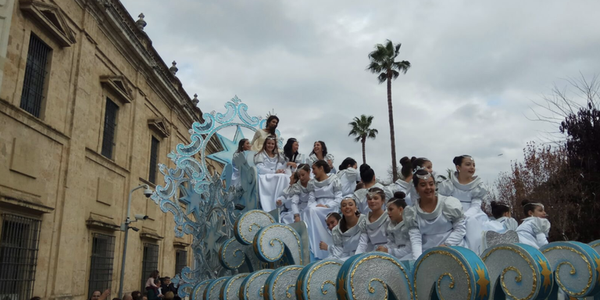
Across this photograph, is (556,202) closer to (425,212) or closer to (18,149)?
(425,212)

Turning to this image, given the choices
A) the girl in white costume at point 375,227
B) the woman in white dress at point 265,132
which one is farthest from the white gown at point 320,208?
the woman in white dress at point 265,132

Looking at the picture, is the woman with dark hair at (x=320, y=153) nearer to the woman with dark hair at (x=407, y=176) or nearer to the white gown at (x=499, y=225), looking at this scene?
the woman with dark hair at (x=407, y=176)

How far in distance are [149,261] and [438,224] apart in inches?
666

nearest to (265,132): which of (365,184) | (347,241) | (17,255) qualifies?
(365,184)

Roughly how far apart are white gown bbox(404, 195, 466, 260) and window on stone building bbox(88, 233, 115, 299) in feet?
42.4

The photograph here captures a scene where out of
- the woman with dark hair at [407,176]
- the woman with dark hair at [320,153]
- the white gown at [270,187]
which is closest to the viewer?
the woman with dark hair at [407,176]

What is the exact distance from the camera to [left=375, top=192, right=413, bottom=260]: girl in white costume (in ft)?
14.6

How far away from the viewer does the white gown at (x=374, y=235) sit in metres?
4.79

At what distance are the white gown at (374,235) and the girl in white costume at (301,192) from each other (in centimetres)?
204

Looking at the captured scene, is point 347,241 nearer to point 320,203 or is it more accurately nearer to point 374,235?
point 374,235

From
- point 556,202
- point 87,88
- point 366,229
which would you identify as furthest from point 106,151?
point 556,202

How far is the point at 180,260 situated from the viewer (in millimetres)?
22625

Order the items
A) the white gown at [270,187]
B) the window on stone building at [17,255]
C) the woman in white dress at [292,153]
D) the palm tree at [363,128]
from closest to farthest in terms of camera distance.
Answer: the white gown at [270,187]
the woman in white dress at [292,153]
the window on stone building at [17,255]
the palm tree at [363,128]

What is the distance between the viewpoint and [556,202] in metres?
16.8
